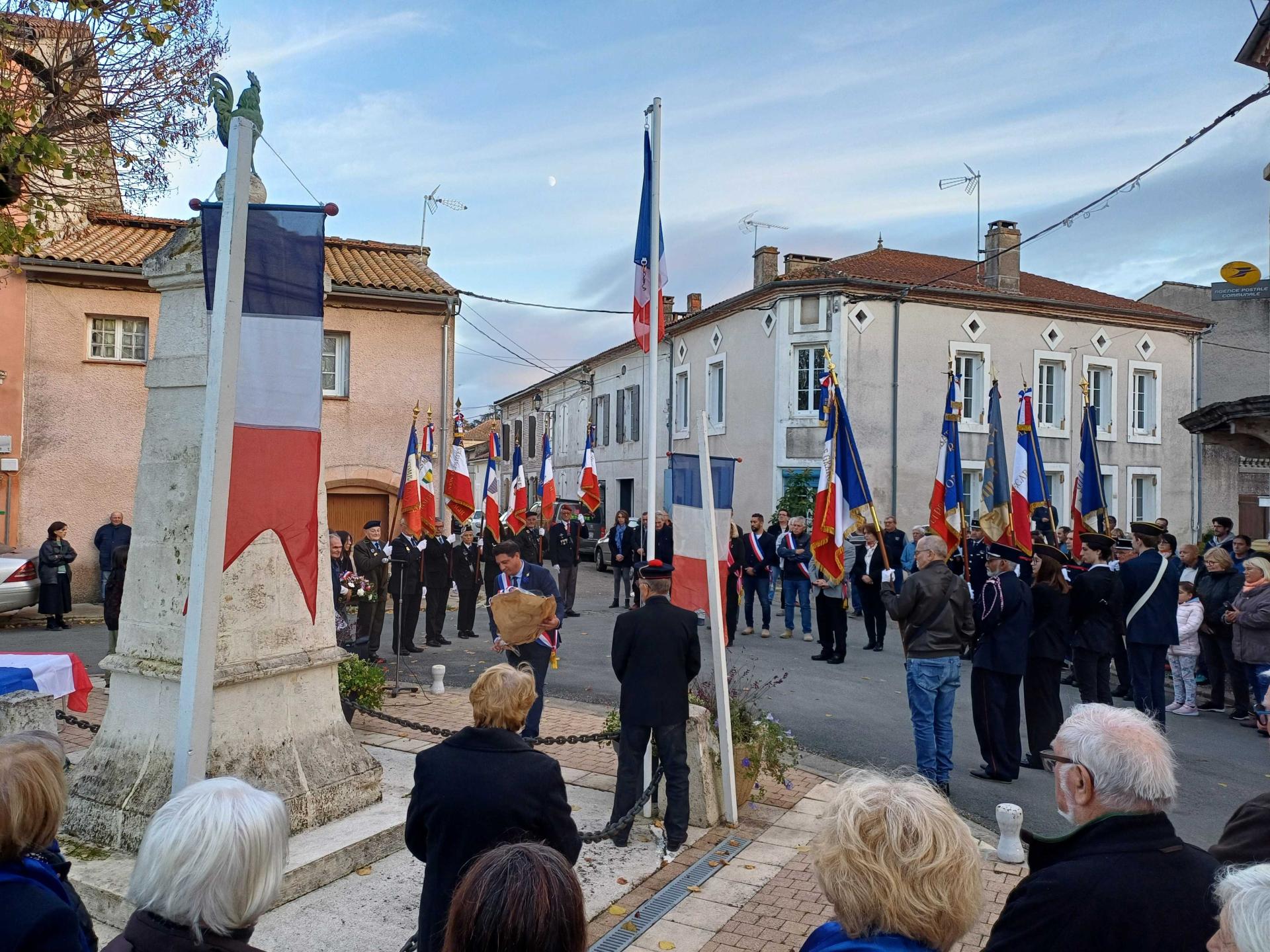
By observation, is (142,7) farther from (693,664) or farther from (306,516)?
(693,664)

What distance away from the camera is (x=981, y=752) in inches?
309

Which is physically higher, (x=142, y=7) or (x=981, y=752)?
(x=142, y=7)

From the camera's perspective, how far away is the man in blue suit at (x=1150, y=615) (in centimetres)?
911

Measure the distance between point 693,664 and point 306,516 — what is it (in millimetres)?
2729

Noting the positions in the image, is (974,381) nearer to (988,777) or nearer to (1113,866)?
(988,777)

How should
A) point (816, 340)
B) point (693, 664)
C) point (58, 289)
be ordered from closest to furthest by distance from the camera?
1. point (693, 664)
2. point (58, 289)
3. point (816, 340)

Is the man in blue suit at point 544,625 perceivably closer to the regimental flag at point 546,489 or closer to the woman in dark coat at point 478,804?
the woman in dark coat at point 478,804

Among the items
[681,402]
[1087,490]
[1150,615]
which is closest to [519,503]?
[1087,490]

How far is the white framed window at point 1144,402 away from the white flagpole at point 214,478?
29.0m

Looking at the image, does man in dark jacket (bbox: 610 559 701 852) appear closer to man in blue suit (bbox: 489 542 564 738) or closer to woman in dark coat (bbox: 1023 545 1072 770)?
man in blue suit (bbox: 489 542 564 738)

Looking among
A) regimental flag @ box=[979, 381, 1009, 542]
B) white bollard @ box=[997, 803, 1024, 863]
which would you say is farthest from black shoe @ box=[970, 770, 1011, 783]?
regimental flag @ box=[979, 381, 1009, 542]

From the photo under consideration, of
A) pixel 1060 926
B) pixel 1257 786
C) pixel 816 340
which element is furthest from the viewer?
pixel 816 340

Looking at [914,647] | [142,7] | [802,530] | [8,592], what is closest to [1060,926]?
[914,647]

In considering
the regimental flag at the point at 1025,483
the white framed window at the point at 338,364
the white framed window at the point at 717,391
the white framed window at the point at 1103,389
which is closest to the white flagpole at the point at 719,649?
the regimental flag at the point at 1025,483
